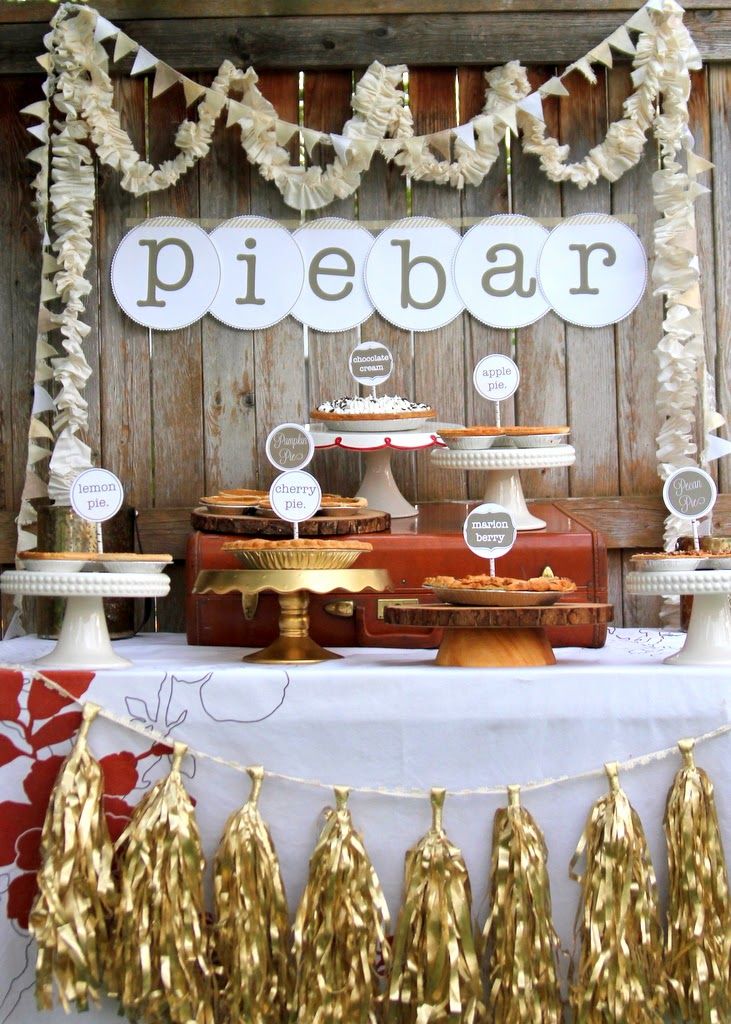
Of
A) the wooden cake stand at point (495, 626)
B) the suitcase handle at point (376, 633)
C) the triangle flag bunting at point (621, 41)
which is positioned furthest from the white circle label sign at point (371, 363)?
the triangle flag bunting at point (621, 41)

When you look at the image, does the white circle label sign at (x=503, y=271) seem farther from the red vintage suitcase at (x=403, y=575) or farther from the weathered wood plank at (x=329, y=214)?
the red vintage suitcase at (x=403, y=575)

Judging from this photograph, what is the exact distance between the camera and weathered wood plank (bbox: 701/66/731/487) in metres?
3.05

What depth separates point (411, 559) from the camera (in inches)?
99.6

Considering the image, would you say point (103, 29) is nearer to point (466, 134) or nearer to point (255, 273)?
point (255, 273)

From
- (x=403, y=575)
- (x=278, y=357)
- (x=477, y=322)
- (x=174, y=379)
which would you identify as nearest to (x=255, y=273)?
(x=278, y=357)

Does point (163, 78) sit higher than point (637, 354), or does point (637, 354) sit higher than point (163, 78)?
point (163, 78)

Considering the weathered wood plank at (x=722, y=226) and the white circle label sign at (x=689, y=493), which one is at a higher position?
the weathered wood plank at (x=722, y=226)

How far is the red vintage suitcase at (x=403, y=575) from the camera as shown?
2.52 metres

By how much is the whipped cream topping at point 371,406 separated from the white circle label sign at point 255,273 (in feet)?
1.17

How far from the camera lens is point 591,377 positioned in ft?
10.1

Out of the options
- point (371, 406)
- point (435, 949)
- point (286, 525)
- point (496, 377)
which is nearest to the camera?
point (435, 949)

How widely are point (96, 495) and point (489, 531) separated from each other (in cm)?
→ 69

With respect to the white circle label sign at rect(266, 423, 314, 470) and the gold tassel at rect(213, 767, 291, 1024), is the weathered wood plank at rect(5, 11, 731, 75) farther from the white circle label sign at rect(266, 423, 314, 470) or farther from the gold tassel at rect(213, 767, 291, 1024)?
the gold tassel at rect(213, 767, 291, 1024)

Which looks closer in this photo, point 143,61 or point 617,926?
point 617,926
